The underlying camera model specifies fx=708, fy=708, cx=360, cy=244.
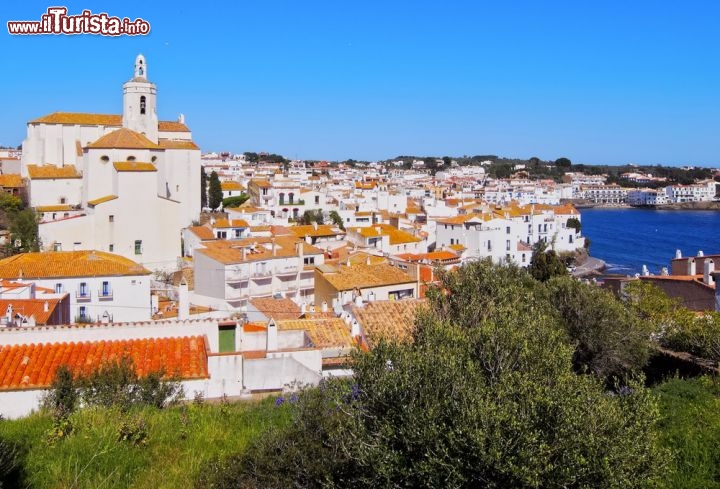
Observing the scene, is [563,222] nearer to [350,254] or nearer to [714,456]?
[350,254]

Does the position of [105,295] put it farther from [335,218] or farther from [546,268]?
[335,218]

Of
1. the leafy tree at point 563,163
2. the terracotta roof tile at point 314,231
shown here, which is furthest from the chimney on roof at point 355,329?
the leafy tree at point 563,163

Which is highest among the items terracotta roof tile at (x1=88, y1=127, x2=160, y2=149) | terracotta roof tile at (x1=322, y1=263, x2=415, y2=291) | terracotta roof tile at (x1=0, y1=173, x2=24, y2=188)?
terracotta roof tile at (x1=88, y1=127, x2=160, y2=149)

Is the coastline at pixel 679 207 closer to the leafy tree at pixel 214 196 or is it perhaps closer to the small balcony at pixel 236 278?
the leafy tree at pixel 214 196

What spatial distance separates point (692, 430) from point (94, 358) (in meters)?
6.85

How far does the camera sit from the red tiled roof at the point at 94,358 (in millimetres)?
8328

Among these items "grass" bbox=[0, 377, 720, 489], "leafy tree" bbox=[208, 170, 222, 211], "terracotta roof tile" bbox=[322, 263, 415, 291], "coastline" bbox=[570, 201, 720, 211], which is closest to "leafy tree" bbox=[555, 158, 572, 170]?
"coastline" bbox=[570, 201, 720, 211]

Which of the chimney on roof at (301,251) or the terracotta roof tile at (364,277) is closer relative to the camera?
the terracotta roof tile at (364,277)

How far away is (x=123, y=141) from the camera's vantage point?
33.2 metres

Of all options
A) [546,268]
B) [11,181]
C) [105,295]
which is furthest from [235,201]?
[105,295]

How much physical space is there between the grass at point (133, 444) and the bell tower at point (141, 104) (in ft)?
105

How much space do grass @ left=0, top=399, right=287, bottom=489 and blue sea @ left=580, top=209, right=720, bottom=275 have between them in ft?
154

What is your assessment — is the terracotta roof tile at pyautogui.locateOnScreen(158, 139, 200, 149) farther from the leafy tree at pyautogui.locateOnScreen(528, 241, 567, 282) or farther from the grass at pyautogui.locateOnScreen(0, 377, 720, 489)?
the grass at pyautogui.locateOnScreen(0, 377, 720, 489)

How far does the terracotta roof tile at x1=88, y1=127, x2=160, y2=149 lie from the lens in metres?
32.8
